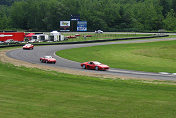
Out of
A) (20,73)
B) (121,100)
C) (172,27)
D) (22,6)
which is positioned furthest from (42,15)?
(121,100)

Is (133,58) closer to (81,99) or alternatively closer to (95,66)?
(95,66)

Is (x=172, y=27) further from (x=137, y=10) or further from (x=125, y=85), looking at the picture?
(x=125, y=85)

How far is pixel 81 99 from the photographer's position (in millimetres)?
17625

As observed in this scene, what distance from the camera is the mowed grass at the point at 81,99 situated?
14641mm

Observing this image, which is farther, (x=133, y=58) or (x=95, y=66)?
(x=133, y=58)

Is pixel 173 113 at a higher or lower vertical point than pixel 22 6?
lower

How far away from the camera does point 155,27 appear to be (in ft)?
506

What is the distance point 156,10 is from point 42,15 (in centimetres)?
6356

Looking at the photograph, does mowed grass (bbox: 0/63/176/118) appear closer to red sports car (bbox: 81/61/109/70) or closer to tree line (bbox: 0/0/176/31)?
red sports car (bbox: 81/61/109/70)

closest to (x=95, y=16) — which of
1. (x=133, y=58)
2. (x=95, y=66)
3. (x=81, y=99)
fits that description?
(x=133, y=58)

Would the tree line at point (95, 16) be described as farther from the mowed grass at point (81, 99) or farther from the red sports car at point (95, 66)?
the mowed grass at point (81, 99)

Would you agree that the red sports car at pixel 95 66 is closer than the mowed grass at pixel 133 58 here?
Yes

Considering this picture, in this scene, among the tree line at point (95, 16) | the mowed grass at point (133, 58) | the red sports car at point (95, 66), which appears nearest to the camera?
the red sports car at point (95, 66)

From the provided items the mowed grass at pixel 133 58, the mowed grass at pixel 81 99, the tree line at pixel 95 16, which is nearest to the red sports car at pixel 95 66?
the mowed grass at pixel 133 58
